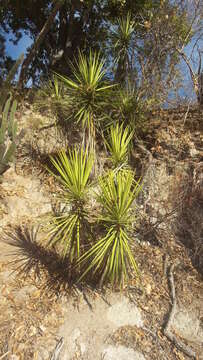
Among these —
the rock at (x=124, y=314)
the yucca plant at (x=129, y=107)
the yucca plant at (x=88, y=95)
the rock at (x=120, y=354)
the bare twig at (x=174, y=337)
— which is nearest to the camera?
the rock at (x=120, y=354)

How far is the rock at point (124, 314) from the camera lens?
2.50 m

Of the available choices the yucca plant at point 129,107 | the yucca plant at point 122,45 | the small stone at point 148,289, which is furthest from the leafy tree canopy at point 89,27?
the small stone at point 148,289

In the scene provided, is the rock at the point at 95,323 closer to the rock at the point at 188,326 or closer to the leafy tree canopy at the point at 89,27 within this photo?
the rock at the point at 188,326

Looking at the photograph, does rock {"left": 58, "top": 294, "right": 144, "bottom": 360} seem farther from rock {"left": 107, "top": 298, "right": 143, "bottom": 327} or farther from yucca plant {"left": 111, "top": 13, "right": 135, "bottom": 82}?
yucca plant {"left": 111, "top": 13, "right": 135, "bottom": 82}

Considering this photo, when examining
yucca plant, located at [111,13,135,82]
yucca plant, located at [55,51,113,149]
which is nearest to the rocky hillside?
yucca plant, located at [55,51,113,149]

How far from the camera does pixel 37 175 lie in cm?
411

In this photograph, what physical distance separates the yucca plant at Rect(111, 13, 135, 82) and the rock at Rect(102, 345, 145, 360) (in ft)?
15.3

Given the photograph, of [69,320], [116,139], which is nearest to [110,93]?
[116,139]

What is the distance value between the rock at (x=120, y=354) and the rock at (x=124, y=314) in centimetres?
27

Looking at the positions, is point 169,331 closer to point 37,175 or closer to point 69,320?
point 69,320

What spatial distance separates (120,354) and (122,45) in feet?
16.4

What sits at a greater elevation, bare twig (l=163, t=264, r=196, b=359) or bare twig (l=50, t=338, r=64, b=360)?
bare twig (l=50, t=338, r=64, b=360)

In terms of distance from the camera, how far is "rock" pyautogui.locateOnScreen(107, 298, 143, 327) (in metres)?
2.50

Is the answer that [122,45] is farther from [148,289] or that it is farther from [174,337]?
[174,337]
